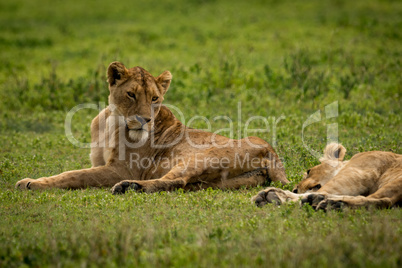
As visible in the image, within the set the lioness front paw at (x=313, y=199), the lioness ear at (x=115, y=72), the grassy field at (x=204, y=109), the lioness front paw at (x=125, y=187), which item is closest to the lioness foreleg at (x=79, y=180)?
the grassy field at (x=204, y=109)

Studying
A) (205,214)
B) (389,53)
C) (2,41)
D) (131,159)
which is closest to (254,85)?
(389,53)

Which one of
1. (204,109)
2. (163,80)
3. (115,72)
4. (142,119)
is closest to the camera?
(142,119)

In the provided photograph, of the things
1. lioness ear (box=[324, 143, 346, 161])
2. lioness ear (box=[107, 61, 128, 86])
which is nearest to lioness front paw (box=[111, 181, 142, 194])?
lioness ear (box=[107, 61, 128, 86])

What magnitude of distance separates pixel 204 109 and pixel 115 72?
5.15m

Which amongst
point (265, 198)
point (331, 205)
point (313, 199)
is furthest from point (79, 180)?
point (331, 205)

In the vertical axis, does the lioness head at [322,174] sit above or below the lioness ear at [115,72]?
below

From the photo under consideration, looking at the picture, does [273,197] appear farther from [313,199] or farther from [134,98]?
[134,98]

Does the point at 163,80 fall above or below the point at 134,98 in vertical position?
above

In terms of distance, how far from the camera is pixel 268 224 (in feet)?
14.4

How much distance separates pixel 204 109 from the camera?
11492mm

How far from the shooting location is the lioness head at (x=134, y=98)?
6262 millimetres

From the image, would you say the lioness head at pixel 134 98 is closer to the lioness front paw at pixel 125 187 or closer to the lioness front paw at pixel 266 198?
the lioness front paw at pixel 125 187

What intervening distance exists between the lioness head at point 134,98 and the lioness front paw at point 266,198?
1.80 m

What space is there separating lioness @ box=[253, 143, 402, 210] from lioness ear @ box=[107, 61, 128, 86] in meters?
2.41
